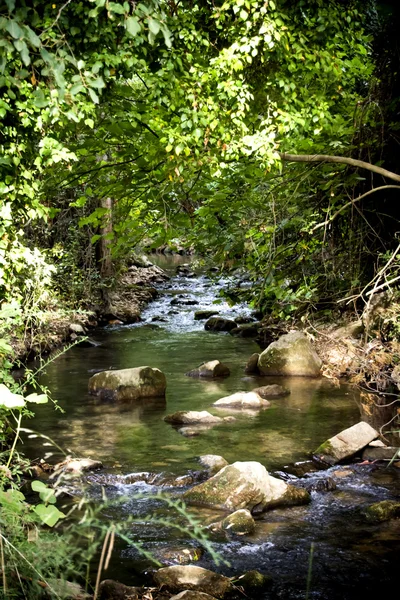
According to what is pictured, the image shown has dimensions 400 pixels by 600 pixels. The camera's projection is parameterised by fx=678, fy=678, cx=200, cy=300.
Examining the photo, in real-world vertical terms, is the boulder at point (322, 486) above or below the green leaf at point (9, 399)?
below

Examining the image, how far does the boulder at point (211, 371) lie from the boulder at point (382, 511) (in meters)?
5.58

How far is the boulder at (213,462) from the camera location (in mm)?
7020

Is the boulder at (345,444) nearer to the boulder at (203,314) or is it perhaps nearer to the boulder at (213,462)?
the boulder at (213,462)

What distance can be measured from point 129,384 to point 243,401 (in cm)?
185

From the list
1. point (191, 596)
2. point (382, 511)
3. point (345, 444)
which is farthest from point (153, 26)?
point (345, 444)

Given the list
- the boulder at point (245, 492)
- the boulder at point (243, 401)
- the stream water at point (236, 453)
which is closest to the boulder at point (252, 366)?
the stream water at point (236, 453)

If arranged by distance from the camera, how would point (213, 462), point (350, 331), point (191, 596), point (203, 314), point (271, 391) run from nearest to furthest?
1. point (191, 596)
2. point (213, 462)
3. point (271, 391)
4. point (350, 331)
5. point (203, 314)

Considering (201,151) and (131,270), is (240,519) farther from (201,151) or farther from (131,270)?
(131,270)

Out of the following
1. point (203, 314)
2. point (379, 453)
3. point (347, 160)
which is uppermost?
point (347, 160)

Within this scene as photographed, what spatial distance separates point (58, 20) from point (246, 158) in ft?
10.9

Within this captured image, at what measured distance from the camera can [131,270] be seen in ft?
76.2

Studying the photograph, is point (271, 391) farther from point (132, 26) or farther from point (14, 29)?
point (14, 29)

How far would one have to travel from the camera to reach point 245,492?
6.15m

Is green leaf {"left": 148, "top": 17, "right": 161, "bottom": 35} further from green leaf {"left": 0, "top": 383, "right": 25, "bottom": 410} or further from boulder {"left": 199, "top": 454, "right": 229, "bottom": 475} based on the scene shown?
boulder {"left": 199, "top": 454, "right": 229, "bottom": 475}
